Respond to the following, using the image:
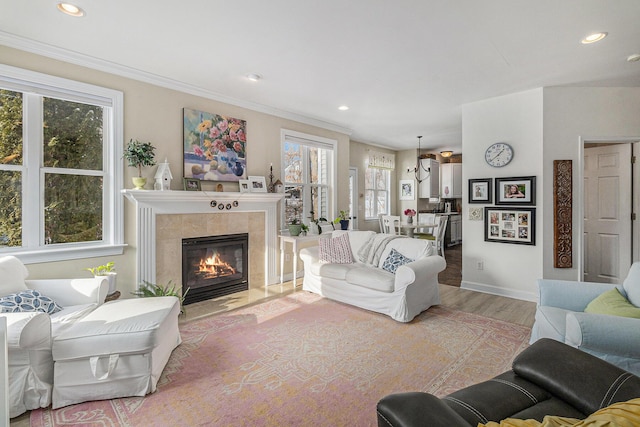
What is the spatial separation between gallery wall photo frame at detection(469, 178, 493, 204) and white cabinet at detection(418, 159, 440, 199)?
3.54 meters

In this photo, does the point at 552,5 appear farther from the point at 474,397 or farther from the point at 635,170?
the point at 635,170

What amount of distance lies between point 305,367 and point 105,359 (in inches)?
52.9

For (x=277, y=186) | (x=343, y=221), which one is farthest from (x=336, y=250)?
(x=277, y=186)

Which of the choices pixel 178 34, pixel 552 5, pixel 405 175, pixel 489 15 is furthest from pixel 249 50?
pixel 405 175

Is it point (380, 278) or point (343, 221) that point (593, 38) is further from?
point (343, 221)

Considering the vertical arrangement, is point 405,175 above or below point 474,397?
above

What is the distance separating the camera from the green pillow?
190cm

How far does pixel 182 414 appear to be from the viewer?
1.87 metres

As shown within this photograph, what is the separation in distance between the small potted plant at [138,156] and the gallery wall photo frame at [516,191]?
4307mm

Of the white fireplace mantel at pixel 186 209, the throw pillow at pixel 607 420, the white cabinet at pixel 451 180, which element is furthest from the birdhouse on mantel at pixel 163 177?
the white cabinet at pixel 451 180

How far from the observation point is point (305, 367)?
2.39 m

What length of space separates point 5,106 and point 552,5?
4.49m

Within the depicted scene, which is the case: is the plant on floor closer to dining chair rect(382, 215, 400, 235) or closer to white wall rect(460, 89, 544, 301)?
white wall rect(460, 89, 544, 301)

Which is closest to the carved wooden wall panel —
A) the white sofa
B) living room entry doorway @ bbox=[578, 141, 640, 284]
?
living room entry doorway @ bbox=[578, 141, 640, 284]
